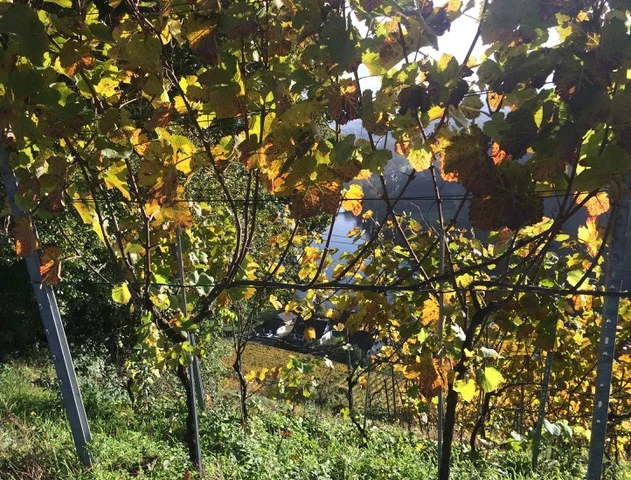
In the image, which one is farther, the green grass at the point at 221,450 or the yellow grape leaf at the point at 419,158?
the green grass at the point at 221,450

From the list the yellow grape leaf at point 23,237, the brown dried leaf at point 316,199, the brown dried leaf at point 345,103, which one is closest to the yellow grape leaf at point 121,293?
the yellow grape leaf at point 23,237

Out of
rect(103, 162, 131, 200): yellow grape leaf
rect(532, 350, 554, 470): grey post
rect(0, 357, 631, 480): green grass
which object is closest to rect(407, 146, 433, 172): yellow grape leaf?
rect(103, 162, 131, 200): yellow grape leaf

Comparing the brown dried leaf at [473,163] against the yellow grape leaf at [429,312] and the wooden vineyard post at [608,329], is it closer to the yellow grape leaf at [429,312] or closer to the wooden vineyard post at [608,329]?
the wooden vineyard post at [608,329]

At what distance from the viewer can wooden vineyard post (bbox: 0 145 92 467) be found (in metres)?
2.04

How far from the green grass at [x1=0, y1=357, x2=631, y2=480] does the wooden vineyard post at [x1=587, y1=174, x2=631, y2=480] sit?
169cm

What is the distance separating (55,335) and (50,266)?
0.42m

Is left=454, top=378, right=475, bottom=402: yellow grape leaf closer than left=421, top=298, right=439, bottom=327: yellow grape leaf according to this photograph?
Yes

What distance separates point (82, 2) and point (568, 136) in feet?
A: 5.22

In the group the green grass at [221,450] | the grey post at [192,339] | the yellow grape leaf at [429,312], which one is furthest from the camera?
the green grass at [221,450]

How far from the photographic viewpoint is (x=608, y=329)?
1323 mm

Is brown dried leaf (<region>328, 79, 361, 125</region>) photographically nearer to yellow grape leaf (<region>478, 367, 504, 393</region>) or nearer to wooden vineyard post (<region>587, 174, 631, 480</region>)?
wooden vineyard post (<region>587, 174, 631, 480</region>)

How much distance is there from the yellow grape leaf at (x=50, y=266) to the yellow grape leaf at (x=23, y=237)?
0.10 meters

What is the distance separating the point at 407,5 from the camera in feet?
3.68

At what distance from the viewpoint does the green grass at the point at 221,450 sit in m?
2.65
